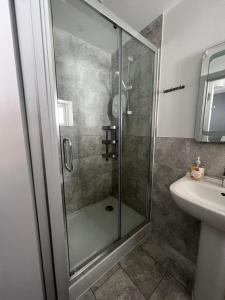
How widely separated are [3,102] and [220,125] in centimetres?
126

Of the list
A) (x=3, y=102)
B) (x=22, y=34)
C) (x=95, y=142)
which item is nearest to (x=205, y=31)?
(x=22, y=34)

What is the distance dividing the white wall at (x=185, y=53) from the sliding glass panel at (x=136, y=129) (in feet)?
0.60

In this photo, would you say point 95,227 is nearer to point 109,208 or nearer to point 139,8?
point 109,208

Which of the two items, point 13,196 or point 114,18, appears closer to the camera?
point 13,196

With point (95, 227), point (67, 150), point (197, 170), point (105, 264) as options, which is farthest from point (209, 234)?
point (95, 227)

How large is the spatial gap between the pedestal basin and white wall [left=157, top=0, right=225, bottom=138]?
0.46m

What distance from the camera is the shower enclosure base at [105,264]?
967 mm

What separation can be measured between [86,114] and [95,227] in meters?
1.43

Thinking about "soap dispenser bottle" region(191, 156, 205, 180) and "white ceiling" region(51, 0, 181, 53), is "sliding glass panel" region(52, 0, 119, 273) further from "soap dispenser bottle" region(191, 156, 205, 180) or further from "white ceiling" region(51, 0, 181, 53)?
"soap dispenser bottle" region(191, 156, 205, 180)

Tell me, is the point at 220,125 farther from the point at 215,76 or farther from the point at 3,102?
the point at 3,102

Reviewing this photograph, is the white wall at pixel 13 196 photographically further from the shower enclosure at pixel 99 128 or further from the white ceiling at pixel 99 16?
the white ceiling at pixel 99 16

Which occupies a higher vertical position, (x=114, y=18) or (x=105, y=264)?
(x=114, y=18)

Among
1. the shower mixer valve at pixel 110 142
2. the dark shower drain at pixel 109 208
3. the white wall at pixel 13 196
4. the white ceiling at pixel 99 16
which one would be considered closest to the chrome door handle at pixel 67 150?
the white wall at pixel 13 196

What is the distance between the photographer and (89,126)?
1780 millimetres
